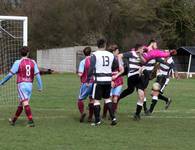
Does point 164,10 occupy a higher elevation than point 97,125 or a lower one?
higher

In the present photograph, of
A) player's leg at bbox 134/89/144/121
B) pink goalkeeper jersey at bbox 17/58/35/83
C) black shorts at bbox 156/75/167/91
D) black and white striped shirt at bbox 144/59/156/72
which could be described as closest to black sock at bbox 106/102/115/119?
player's leg at bbox 134/89/144/121

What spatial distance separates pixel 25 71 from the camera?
13.0 meters

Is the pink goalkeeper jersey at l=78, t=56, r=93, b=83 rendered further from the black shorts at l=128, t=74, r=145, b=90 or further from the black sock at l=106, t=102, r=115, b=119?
the black shorts at l=128, t=74, r=145, b=90

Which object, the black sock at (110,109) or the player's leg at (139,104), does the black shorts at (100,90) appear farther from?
the player's leg at (139,104)

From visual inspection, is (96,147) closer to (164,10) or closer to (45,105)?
(45,105)

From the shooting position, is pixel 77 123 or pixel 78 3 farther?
pixel 78 3

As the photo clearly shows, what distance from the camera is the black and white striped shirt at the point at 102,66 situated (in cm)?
1324

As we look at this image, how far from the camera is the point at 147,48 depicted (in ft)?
50.2

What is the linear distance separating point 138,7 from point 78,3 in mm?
10561

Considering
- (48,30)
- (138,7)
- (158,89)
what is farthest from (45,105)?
(48,30)

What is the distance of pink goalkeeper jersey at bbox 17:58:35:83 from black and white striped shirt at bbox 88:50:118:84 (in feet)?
4.41

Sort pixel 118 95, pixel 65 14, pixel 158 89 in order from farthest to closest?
pixel 65 14, pixel 158 89, pixel 118 95

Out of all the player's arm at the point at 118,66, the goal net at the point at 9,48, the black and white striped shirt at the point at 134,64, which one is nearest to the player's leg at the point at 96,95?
the player's arm at the point at 118,66

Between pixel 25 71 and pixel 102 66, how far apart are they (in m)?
1.76
